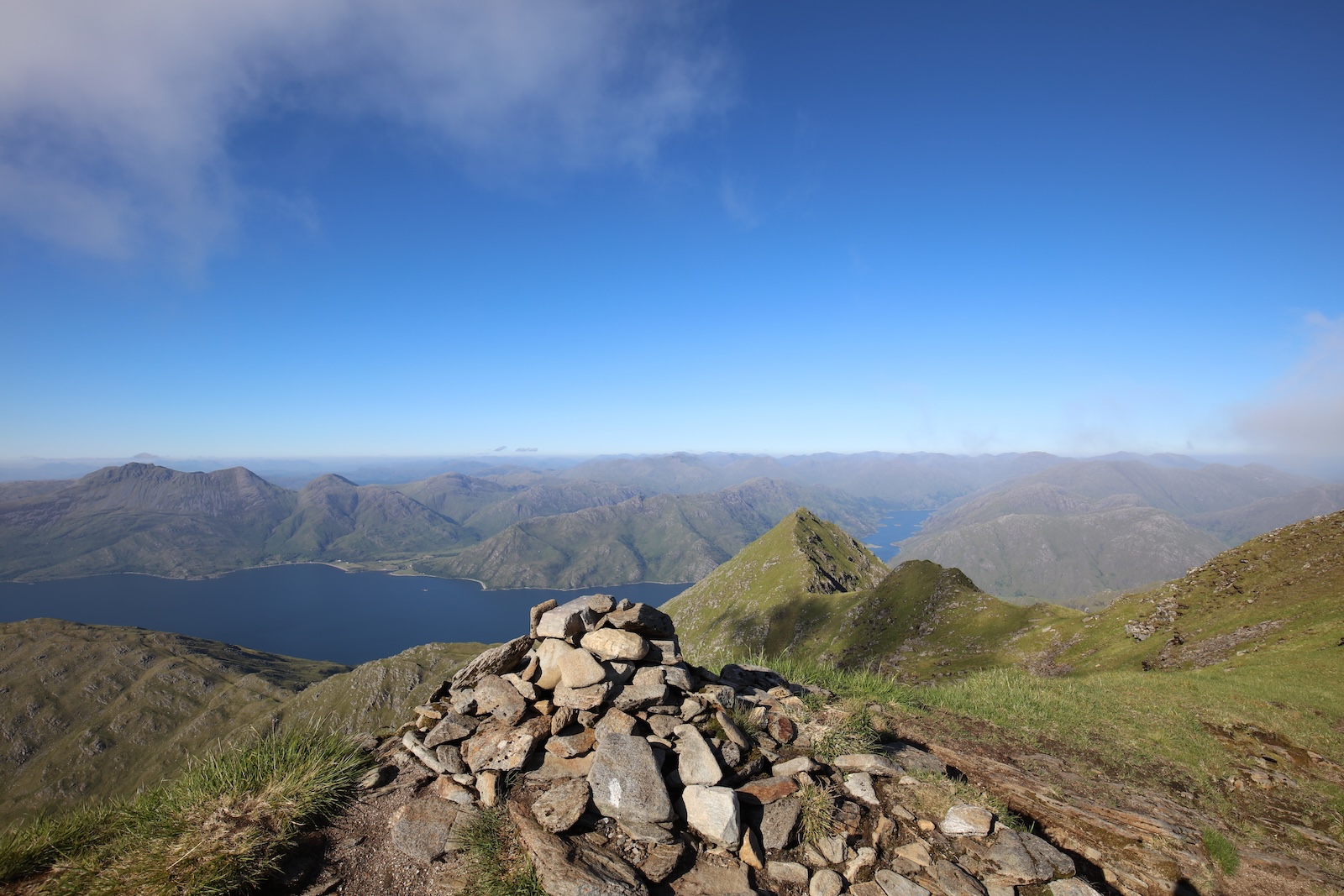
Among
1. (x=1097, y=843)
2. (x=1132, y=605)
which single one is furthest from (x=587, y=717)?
(x=1132, y=605)

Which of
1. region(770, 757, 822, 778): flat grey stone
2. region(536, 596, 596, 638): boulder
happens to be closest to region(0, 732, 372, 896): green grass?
region(536, 596, 596, 638): boulder

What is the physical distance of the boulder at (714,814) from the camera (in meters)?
8.27

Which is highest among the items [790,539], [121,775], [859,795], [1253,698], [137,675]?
[859,795]

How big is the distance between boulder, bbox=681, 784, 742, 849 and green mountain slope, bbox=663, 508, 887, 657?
379 ft

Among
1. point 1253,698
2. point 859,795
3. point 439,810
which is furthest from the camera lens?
point 1253,698

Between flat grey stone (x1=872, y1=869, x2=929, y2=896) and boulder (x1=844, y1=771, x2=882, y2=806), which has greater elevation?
boulder (x1=844, y1=771, x2=882, y2=806)

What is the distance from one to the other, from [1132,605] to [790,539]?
4792 inches

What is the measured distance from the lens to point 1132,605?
5991 cm

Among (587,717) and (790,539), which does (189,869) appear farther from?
(790,539)

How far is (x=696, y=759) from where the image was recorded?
9406 millimetres

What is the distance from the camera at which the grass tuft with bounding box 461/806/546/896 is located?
7168 mm

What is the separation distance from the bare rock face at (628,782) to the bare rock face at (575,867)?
25.3 inches

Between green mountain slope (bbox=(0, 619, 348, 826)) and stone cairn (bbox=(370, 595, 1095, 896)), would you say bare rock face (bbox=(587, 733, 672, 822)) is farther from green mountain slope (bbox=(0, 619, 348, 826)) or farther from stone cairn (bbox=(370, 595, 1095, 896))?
green mountain slope (bbox=(0, 619, 348, 826))

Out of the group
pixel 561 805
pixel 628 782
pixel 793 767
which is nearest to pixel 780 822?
pixel 793 767
